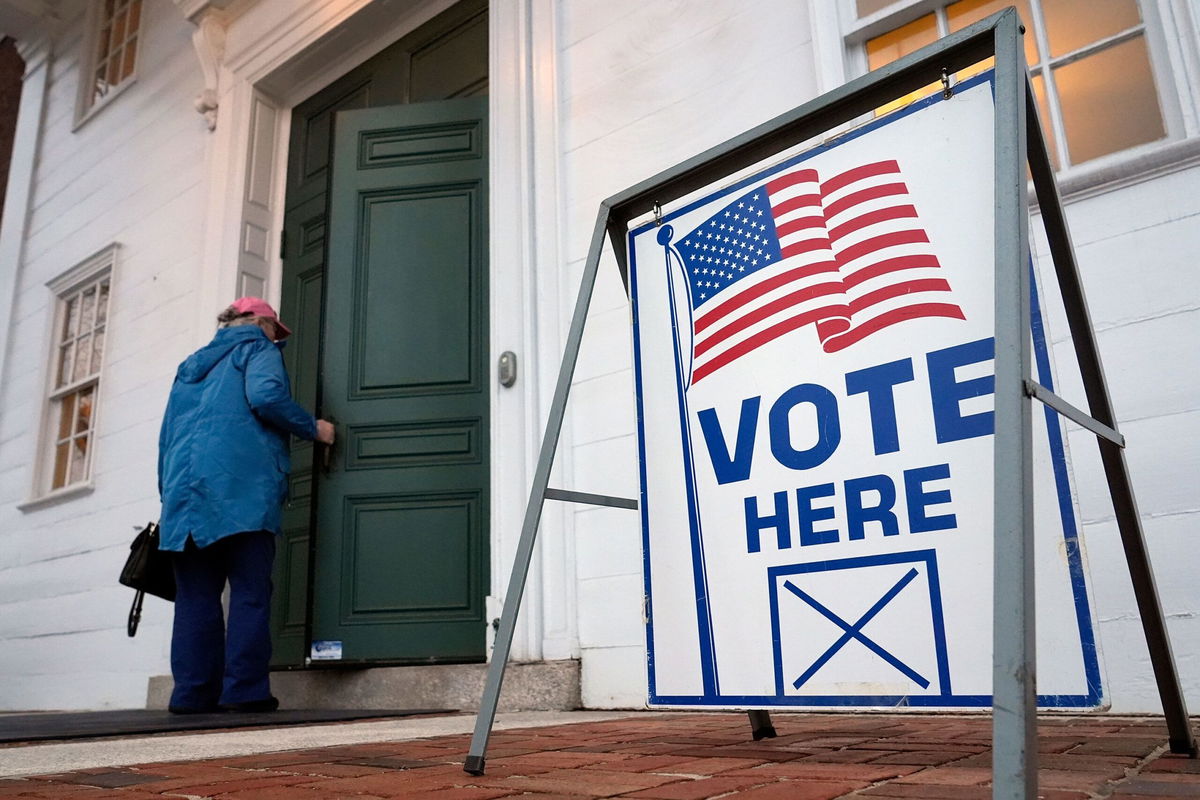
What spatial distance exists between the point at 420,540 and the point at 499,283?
1.07 m

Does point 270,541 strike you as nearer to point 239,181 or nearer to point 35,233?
point 239,181

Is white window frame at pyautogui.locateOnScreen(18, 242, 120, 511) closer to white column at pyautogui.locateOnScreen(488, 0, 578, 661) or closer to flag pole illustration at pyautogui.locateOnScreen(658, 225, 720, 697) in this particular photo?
white column at pyautogui.locateOnScreen(488, 0, 578, 661)

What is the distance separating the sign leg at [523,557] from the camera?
1.49 m

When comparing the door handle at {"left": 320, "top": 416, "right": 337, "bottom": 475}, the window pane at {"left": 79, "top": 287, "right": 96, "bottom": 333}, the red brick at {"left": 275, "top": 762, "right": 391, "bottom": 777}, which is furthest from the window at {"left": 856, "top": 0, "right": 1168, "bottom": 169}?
the window pane at {"left": 79, "top": 287, "right": 96, "bottom": 333}

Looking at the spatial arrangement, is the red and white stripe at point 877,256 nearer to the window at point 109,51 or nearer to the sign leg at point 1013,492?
the sign leg at point 1013,492

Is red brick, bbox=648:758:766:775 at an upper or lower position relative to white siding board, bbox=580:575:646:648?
lower

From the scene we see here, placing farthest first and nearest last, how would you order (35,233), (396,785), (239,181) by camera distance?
(35,233)
(239,181)
(396,785)

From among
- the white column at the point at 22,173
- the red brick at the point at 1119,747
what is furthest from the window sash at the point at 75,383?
the red brick at the point at 1119,747

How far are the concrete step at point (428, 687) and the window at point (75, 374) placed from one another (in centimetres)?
291

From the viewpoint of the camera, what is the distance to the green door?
3.77 metres

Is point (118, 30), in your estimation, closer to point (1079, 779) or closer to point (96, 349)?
point (96, 349)

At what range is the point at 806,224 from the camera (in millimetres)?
1559

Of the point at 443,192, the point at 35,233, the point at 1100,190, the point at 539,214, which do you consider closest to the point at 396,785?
the point at 1100,190

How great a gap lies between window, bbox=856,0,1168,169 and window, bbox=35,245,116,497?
547cm
